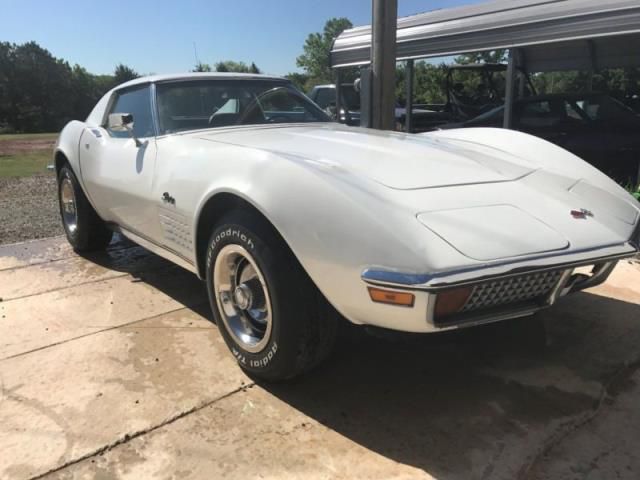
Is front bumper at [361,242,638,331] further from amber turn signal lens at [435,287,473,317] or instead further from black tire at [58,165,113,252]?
black tire at [58,165,113,252]

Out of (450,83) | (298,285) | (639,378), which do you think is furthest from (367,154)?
(450,83)

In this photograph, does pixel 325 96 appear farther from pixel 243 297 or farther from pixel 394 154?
pixel 243 297

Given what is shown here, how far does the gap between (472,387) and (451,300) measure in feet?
2.70

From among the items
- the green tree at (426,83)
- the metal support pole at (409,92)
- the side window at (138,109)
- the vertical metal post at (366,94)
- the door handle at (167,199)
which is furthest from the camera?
the green tree at (426,83)

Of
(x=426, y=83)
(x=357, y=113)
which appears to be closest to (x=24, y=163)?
(x=357, y=113)

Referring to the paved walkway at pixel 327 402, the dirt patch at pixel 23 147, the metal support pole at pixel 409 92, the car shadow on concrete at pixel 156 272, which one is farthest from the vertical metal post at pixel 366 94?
the dirt patch at pixel 23 147

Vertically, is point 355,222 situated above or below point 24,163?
above

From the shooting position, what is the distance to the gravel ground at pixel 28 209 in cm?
552

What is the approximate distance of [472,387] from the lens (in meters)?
2.48

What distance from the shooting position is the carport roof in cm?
615

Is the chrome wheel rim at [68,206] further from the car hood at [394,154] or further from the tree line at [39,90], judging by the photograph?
the tree line at [39,90]

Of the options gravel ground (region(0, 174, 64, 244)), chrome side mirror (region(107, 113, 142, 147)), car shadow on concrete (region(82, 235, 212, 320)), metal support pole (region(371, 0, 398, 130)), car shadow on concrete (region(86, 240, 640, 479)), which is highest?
metal support pole (region(371, 0, 398, 130))

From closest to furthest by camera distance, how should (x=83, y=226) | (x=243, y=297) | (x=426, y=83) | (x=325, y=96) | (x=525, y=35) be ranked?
1. (x=243, y=297)
2. (x=83, y=226)
3. (x=525, y=35)
4. (x=325, y=96)
5. (x=426, y=83)

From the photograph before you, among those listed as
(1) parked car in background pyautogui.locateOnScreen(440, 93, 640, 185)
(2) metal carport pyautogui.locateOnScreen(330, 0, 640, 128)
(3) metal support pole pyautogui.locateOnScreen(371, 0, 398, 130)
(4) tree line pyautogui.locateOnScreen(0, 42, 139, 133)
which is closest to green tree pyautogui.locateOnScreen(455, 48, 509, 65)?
(2) metal carport pyautogui.locateOnScreen(330, 0, 640, 128)
